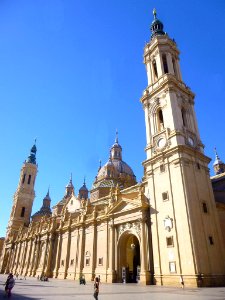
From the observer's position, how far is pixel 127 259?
30.2 metres

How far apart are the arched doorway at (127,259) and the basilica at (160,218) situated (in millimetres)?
110

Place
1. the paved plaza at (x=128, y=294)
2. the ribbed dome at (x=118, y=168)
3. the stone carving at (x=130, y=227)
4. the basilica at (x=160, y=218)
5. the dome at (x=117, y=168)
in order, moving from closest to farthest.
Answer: the paved plaza at (x=128, y=294), the basilica at (x=160, y=218), the stone carving at (x=130, y=227), the dome at (x=117, y=168), the ribbed dome at (x=118, y=168)

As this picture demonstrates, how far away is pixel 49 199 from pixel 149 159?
66.3 meters

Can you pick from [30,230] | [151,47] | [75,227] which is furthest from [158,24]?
[30,230]

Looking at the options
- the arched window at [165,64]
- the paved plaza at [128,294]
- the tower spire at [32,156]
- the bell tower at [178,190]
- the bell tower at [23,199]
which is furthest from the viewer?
the tower spire at [32,156]

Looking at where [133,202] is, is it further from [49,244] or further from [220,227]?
[49,244]

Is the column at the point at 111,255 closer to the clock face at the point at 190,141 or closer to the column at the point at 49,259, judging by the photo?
the clock face at the point at 190,141

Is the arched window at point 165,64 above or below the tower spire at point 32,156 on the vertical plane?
below

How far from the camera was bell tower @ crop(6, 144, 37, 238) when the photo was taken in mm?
70625

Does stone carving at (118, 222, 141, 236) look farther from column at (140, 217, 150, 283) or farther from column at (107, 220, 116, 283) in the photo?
column at (107, 220, 116, 283)

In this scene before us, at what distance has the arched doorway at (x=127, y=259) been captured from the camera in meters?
28.4

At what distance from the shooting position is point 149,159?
30.1 meters

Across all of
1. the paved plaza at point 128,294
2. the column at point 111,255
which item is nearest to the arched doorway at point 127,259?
the column at point 111,255

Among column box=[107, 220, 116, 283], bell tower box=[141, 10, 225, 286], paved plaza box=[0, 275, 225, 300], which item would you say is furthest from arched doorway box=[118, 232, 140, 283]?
paved plaza box=[0, 275, 225, 300]
